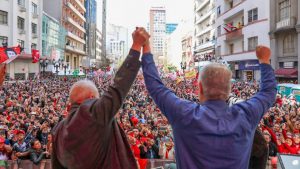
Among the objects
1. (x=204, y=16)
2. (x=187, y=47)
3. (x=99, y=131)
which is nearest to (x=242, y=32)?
(x=204, y=16)

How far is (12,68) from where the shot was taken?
3884 centimetres

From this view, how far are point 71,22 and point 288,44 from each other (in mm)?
46209

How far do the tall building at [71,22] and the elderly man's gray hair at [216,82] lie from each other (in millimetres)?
64573

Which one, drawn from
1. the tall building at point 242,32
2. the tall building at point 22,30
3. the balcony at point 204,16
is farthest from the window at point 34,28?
the balcony at point 204,16

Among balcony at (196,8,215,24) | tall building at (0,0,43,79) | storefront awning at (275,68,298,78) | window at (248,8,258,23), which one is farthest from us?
balcony at (196,8,215,24)

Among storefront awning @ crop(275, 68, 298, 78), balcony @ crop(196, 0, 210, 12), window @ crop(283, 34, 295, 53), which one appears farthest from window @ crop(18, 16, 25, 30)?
balcony @ crop(196, 0, 210, 12)

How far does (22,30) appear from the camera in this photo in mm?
42688

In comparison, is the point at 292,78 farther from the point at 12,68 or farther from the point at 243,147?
the point at 243,147

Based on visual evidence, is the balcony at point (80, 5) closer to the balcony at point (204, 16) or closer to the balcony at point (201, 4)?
the balcony at point (201, 4)

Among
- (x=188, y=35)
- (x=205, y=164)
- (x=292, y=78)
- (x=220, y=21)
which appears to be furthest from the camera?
(x=188, y=35)

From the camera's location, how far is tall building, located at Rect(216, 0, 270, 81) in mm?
39250

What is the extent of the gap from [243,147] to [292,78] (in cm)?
3398

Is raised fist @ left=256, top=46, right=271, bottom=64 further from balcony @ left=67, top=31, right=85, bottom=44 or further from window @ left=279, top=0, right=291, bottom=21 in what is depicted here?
balcony @ left=67, top=31, right=85, bottom=44

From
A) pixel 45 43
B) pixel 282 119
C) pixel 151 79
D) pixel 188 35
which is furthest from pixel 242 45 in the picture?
pixel 188 35
